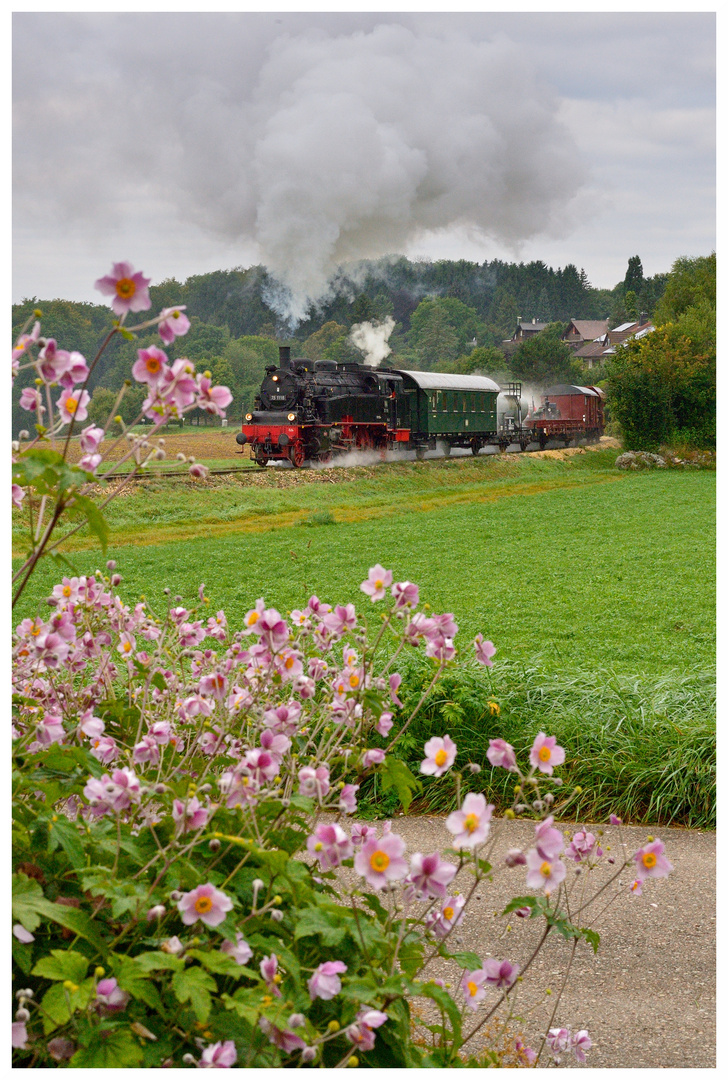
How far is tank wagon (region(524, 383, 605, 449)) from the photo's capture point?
4128 centimetres

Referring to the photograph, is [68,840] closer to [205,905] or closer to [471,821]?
[205,905]

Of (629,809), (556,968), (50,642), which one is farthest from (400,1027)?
A: (629,809)

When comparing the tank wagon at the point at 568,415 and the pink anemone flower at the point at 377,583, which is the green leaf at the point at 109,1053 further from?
the tank wagon at the point at 568,415

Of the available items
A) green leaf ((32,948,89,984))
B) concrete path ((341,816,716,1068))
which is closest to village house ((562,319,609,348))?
concrete path ((341,816,716,1068))

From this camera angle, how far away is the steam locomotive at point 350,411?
2533 centimetres

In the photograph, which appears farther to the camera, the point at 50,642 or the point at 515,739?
the point at 515,739

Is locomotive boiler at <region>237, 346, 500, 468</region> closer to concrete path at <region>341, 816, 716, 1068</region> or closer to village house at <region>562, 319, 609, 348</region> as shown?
concrete path at <region>341, 816, 716, 1068</region>

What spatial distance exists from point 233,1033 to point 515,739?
10.5 ft

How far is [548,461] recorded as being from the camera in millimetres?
35094

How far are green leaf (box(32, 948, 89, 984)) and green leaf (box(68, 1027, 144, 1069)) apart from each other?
0.10 metres

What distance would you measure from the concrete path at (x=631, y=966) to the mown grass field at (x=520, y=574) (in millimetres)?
656

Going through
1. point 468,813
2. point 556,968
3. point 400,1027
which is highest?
point 468,813

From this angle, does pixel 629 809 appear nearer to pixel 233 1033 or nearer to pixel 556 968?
pixel 556 968

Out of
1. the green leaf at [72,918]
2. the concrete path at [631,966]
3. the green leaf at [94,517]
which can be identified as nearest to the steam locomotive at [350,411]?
the concrete path at [631,966]
